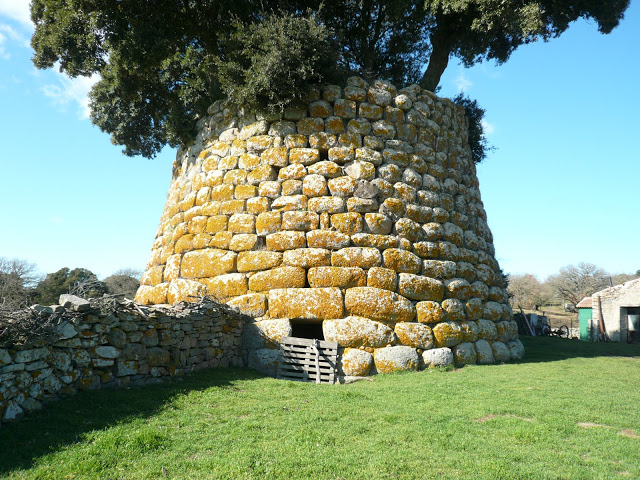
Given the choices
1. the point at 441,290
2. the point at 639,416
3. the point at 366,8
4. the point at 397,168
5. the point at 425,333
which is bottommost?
the point at 639,416

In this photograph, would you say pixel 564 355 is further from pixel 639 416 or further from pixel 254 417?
pixel 254 417

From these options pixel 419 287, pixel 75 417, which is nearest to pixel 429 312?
Result: pixel 419 287

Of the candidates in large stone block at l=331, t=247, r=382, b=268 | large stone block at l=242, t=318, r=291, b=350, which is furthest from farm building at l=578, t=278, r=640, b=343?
large stone block at l=242, t=318, r=291, b=350

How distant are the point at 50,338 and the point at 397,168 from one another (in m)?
6.57

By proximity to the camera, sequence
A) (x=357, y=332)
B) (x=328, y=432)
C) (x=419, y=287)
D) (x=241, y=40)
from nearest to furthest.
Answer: (x=328, y=432), (x=357, y=332), (x=419, y=287), (x=241, y=40)

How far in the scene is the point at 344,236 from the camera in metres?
8.13

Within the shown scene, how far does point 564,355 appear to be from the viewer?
9.96m

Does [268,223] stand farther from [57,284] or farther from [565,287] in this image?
[565,287]

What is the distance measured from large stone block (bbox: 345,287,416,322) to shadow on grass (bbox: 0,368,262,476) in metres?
2.73

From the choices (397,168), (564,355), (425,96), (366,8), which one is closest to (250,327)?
(397,168)

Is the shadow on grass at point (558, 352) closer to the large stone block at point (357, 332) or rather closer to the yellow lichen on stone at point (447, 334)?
the yellow lichen on stone at point (447, 334)

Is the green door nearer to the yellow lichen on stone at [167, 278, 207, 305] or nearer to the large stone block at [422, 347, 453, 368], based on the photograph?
the large stone block at [422, 347, 453, 368]

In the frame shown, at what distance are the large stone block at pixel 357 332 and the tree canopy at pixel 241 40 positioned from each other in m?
4.31

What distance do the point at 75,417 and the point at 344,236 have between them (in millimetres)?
5031
